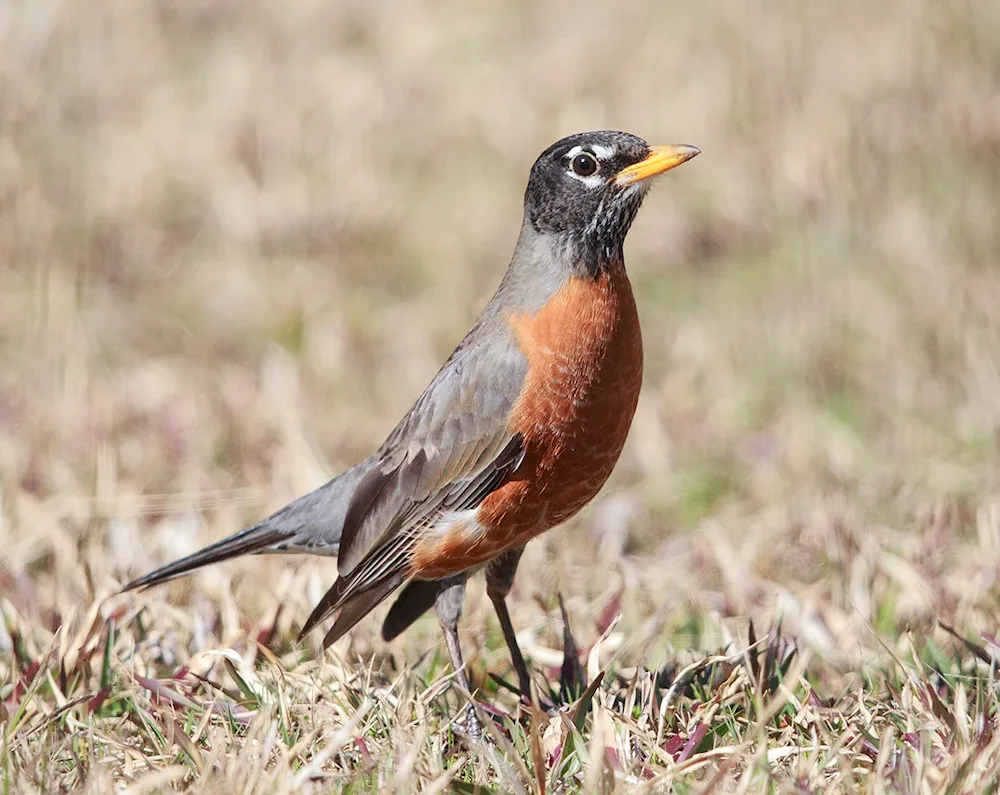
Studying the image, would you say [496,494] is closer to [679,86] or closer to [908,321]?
[908,321]

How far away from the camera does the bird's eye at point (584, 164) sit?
4.67 m

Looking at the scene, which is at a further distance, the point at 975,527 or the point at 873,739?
the point at 975,527

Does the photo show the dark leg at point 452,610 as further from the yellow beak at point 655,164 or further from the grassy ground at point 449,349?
the yellow beak at point 655,164

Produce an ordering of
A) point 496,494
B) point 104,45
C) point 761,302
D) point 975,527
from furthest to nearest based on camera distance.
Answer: point 104,45 → point 761,302 → point 975,527 → point 496,494

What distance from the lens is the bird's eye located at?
4.67 metres

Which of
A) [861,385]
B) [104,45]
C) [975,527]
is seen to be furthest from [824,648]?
[104,45]

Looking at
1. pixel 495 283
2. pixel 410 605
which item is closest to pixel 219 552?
pixel 410 605

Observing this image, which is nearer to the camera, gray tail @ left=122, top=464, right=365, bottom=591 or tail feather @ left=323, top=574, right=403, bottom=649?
tail feather @ left=323, top=574, right=403, bottom=649

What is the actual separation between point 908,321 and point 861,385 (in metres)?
0.58

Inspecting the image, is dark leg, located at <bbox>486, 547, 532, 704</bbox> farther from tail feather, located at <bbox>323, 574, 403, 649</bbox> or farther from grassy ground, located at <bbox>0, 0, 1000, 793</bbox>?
tail feather, located at <bbox>323, 574, 403, 649</bbox>

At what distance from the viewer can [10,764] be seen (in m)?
3.58

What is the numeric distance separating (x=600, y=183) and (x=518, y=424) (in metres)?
0.87

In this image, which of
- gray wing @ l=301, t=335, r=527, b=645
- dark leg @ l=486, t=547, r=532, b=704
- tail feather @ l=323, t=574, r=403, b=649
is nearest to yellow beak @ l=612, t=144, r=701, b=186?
gray wing @ l=301, t=335, r=527, b=645

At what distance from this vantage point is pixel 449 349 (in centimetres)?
839
